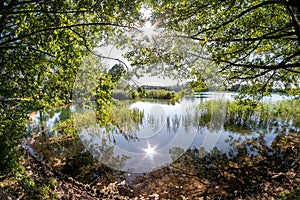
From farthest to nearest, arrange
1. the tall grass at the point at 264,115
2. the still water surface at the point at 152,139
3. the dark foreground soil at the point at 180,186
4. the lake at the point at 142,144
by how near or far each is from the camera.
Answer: the tall grass at the point at 264,115 < the lake at the point at 142,144 < the still water surface at the point at 152,139 < the dark foreground soil at the point at 180,186

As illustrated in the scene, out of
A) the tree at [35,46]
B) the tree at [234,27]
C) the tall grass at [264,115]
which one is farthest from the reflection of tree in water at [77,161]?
the tall grass at [264,115]

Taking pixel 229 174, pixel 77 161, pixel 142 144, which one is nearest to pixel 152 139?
pixel 142 144

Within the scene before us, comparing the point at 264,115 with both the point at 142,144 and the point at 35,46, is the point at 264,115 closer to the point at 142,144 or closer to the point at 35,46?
the point at 142,144

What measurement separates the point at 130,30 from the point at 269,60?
15.1ft

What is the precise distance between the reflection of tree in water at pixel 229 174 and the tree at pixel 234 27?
2.57 m

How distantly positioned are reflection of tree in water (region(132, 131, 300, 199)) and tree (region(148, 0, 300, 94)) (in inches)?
101

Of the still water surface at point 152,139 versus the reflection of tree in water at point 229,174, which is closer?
the reflection of tree in water at point 229,174

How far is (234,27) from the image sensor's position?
220 inches

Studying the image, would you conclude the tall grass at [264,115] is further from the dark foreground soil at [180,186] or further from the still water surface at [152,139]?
the dark foreground soil at [180,186]

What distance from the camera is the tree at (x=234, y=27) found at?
499 cm

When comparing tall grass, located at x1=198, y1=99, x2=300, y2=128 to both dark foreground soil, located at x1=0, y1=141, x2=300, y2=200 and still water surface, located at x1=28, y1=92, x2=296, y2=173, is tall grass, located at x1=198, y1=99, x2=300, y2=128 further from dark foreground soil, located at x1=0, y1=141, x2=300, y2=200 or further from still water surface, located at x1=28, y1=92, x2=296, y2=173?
dark foreground soil, located at x1=0, y1=141, x2=300, y2=200

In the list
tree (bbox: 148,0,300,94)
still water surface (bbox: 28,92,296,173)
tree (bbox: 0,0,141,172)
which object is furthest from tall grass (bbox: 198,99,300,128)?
tree (bbox: 0,0,141,172)

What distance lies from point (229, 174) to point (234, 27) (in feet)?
14.1

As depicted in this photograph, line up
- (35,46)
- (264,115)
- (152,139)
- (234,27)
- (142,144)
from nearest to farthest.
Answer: (35,46)
(234,27)
(152,139)
(142,144)
(264,115)
